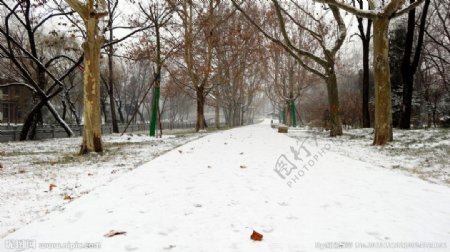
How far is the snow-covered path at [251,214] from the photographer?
293 cm

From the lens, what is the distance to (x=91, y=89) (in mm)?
9477

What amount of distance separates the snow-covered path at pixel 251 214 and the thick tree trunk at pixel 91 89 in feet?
14.0

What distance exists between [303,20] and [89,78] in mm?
27315

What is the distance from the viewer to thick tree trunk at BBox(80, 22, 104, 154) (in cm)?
945

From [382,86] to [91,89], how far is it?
10.2 meters

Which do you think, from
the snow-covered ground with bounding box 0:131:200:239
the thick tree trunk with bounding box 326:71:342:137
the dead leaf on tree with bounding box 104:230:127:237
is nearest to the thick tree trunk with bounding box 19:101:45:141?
the snow-covered ground with bounding box 0:131:200:239

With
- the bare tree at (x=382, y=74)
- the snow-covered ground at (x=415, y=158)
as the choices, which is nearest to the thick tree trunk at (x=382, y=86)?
the bare tree at (x=382, y=74)

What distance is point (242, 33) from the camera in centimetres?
2800

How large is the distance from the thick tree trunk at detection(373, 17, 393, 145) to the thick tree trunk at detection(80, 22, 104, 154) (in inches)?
389

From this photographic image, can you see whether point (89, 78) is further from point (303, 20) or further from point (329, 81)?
point (303, 20)

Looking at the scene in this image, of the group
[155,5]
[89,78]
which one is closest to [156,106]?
[155,5]

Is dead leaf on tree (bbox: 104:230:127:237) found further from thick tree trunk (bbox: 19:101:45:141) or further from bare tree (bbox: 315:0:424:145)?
thick tree trunk (bbox: 19:101:45:141)

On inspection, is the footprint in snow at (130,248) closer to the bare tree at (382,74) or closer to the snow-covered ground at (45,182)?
the snow-covered ground at (45,182)

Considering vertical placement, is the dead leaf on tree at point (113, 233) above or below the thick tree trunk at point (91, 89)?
below
